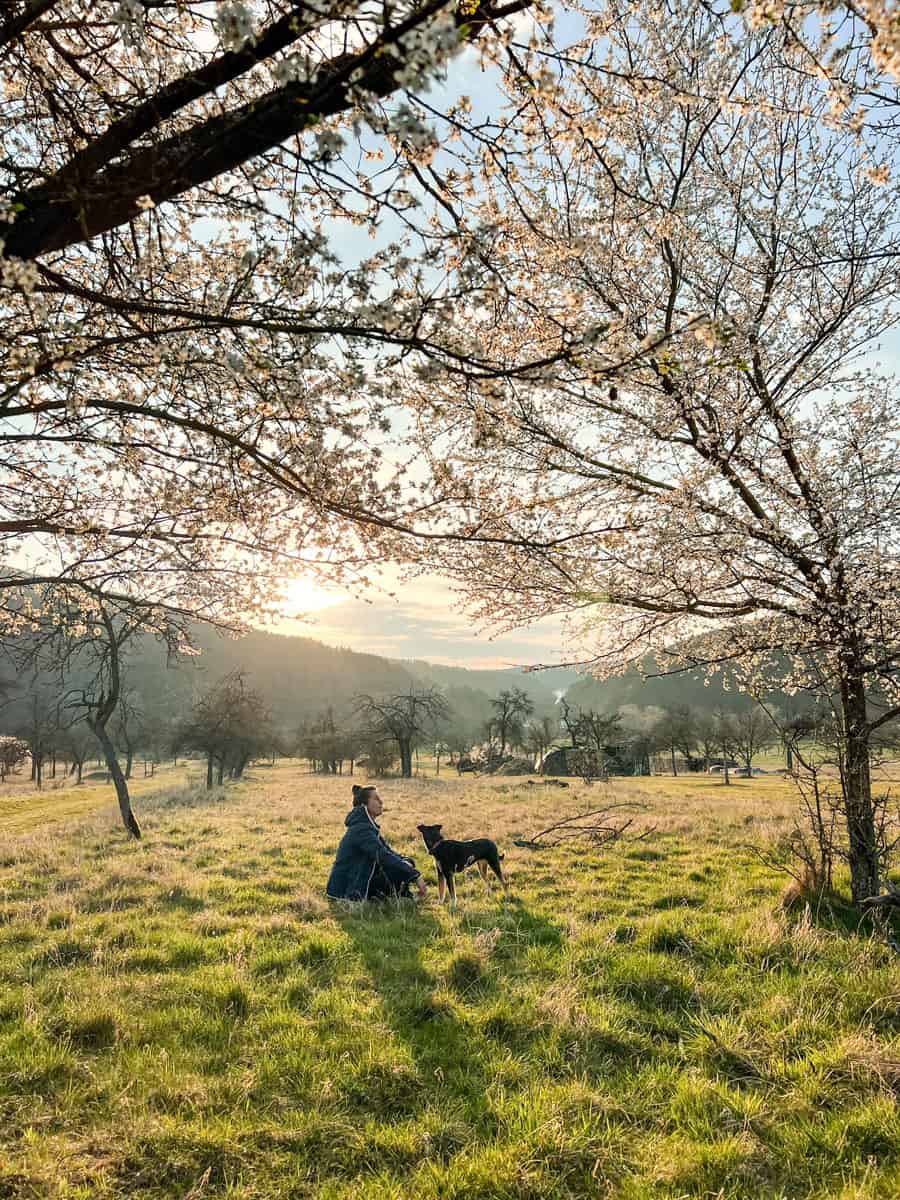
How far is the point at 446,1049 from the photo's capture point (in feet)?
13.5

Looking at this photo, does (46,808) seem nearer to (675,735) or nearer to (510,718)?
(510,718)

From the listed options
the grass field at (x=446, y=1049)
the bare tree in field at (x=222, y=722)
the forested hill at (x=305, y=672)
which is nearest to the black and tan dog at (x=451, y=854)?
the grass field at (x=446, y=1049)

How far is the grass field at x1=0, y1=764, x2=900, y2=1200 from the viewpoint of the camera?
302cm

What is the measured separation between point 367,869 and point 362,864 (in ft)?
0.32

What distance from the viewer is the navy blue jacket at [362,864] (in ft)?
26.0

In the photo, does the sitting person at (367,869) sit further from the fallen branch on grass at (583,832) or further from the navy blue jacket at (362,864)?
the fallen branch on grass at (583,832)

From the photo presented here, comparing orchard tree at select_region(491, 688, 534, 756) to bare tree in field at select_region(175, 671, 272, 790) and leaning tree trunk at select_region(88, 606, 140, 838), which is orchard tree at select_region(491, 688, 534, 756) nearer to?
bare tree in field at select_region(175, 671, 272, 790)

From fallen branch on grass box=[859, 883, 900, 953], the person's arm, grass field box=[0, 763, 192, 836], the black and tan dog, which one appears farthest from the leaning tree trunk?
fallen branch on grass box=[859, 883, 900, 953]

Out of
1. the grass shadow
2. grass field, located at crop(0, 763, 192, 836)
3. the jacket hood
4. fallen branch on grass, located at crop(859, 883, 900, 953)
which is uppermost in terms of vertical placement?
the jacket hood

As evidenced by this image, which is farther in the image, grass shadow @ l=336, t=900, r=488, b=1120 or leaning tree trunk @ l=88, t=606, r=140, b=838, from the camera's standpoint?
leaning tree trunk @ l=88, t=606, r=140, b=838

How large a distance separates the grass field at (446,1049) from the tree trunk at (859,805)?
3.55 feet

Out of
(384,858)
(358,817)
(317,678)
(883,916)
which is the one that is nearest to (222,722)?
(358,817)

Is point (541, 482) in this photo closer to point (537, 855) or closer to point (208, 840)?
point (537, 855)

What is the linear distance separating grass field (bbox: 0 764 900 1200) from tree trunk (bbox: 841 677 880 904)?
108cm
